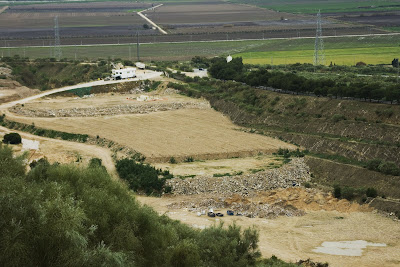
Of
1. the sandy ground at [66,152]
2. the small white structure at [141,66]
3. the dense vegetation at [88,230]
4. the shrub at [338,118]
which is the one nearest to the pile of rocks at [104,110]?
the sandy ground at [66,152]

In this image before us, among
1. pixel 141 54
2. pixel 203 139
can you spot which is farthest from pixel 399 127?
pixel 141 54

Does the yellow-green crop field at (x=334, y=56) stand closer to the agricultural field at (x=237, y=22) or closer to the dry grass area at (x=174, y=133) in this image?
the agricultural field at (x=237, y=22)

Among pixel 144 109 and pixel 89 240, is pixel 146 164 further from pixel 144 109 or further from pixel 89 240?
pixel 89 240

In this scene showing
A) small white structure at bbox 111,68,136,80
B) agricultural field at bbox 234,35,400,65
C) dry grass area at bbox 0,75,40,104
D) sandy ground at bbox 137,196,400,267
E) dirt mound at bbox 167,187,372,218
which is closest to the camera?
sandy ground at bbox 137,196,400,267

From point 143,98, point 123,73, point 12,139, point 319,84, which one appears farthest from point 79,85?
point 319,84

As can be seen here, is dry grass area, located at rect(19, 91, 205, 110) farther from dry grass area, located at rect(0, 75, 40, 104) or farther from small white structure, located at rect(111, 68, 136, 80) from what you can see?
small white structure, located at rect(111, 68, 136, 80)

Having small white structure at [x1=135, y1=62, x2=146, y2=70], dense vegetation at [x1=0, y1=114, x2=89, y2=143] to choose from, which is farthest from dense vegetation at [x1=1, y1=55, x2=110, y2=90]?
dense vegetation at [x1=0, y1=114, x2=89, y2=143]

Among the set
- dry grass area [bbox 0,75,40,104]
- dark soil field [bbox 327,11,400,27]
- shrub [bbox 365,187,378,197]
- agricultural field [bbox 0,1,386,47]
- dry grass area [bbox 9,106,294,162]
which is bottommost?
shrub [bbox 365,187,378,197]
